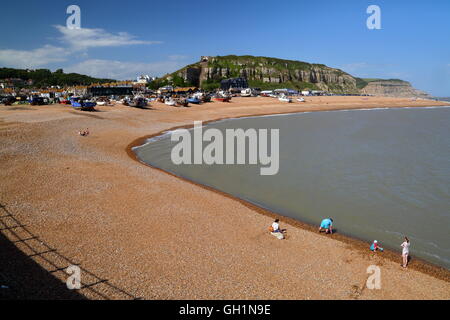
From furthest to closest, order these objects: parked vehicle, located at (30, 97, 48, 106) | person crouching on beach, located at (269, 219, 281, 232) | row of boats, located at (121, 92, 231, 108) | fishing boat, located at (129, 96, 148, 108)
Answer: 1. row of boats, located at (121, 92, 231, 108)
2. fishing boat, located at (129, 96, 148, 108)
3. parked vehicle, located at (30, 97, 48, 106)
4. person crouching on beach, located at (269, 219, 281, 232)

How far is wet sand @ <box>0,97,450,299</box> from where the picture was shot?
1030 centimetres

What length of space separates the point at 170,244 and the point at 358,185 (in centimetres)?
1703

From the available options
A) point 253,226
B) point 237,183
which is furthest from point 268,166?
point 253,226

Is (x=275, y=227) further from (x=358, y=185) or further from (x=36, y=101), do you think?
(x=36, y=101)

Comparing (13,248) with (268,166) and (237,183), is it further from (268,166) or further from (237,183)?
(268,166)

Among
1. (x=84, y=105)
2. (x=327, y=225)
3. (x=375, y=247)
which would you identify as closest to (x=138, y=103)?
(x=84, y=105)

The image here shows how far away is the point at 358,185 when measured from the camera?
920 inches

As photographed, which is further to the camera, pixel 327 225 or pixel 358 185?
pixel 358 185

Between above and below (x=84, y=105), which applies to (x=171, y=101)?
above

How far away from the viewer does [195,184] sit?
22562 mm

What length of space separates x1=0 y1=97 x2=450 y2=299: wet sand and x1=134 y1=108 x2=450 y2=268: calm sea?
2126mm

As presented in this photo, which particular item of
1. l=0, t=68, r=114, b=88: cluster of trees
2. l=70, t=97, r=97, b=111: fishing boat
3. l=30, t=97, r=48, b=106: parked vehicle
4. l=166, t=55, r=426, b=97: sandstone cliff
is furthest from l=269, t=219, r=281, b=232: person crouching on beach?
l=0, t=68, r=114, b=88: cluster of trees

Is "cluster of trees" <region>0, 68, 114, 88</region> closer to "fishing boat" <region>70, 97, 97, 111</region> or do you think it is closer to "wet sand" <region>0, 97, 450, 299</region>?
"fishing boat" <region>70, 97, 97, 111</region>

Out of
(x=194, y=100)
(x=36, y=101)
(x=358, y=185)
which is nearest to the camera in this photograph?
(x=358, y=185)
